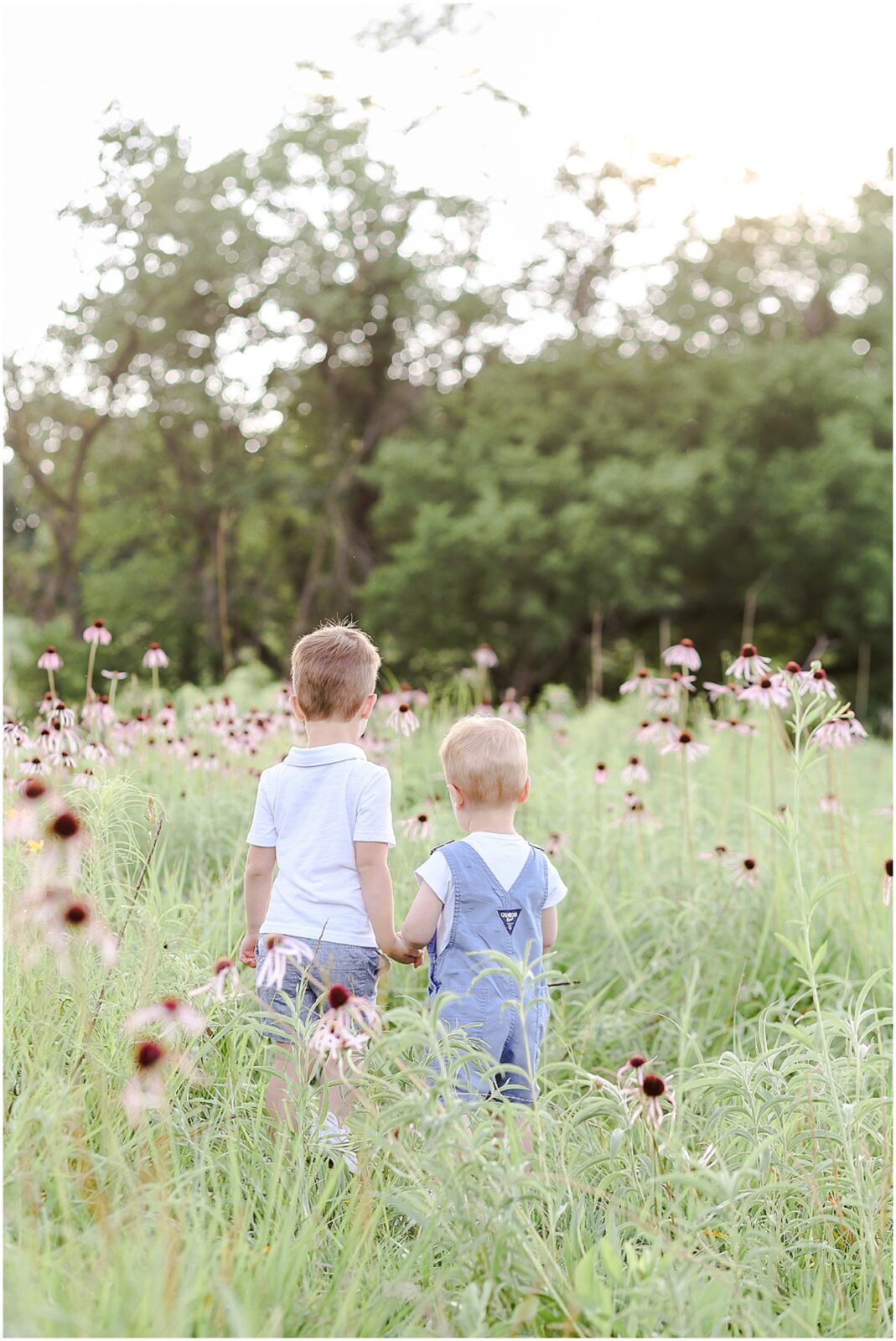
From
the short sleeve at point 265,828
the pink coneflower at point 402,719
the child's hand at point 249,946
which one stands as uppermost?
the pink coneflower at point 402,719

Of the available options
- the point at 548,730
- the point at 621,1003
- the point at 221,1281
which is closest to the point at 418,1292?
→ the point at 221,1281

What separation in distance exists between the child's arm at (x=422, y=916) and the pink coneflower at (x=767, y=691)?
103cm

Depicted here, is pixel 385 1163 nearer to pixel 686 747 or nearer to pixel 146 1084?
pixel 146 1084

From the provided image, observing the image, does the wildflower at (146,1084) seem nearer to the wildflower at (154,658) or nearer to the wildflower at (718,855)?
the wildflower at (154,658)

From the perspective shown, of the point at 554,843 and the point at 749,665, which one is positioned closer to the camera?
the point at 749,665

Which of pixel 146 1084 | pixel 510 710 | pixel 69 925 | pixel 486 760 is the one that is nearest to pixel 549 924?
pixel 486 760

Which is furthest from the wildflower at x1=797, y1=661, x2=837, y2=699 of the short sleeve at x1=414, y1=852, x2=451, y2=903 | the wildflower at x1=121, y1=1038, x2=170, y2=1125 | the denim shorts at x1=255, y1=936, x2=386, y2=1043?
the wildflower at x1=121, y1=1038, x2=170, y2=1125

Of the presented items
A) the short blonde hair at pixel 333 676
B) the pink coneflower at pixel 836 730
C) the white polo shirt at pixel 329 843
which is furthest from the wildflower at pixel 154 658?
the pink coneflower at pixel 836 730

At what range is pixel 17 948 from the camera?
→ 2.37 m

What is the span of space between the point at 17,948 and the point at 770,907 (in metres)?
2.65

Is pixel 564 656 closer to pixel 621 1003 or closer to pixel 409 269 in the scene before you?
pixel 409 269

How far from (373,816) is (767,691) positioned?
3.81 ft

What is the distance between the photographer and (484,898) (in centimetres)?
248

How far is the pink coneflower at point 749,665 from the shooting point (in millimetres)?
2924
